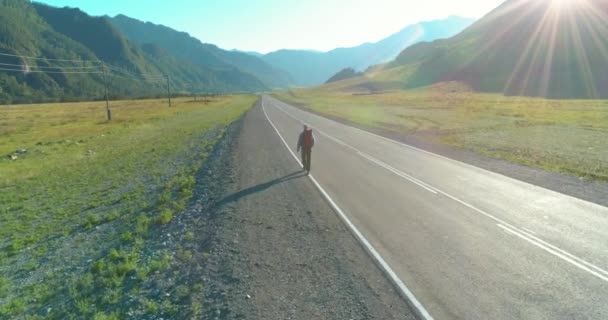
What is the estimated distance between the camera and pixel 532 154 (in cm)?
2150

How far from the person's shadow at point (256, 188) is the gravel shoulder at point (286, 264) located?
4 cm

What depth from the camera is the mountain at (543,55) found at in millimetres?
119562

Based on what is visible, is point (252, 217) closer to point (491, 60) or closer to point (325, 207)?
point (325, 207)

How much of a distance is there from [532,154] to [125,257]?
22.1m

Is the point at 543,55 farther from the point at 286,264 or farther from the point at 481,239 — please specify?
the point at 286,264

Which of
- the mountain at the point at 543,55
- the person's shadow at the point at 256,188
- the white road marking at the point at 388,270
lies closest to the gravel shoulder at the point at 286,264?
the person's shadow at the point at 256,188

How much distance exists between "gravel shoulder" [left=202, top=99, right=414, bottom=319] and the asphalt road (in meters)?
0.62

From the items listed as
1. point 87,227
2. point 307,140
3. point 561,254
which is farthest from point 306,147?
point 561,254

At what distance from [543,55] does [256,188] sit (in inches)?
6470

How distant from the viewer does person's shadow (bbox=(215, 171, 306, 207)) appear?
1229 cm

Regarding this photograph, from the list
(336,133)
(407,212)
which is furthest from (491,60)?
(407,212)

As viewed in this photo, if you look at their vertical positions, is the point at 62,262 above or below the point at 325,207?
below

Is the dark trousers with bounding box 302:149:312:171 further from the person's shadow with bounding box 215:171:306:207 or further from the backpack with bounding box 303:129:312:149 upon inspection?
the person's shadow with bounding box 215:171:306:207

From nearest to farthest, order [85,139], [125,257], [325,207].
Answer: [125,257]
[325,207]
[85,139]
